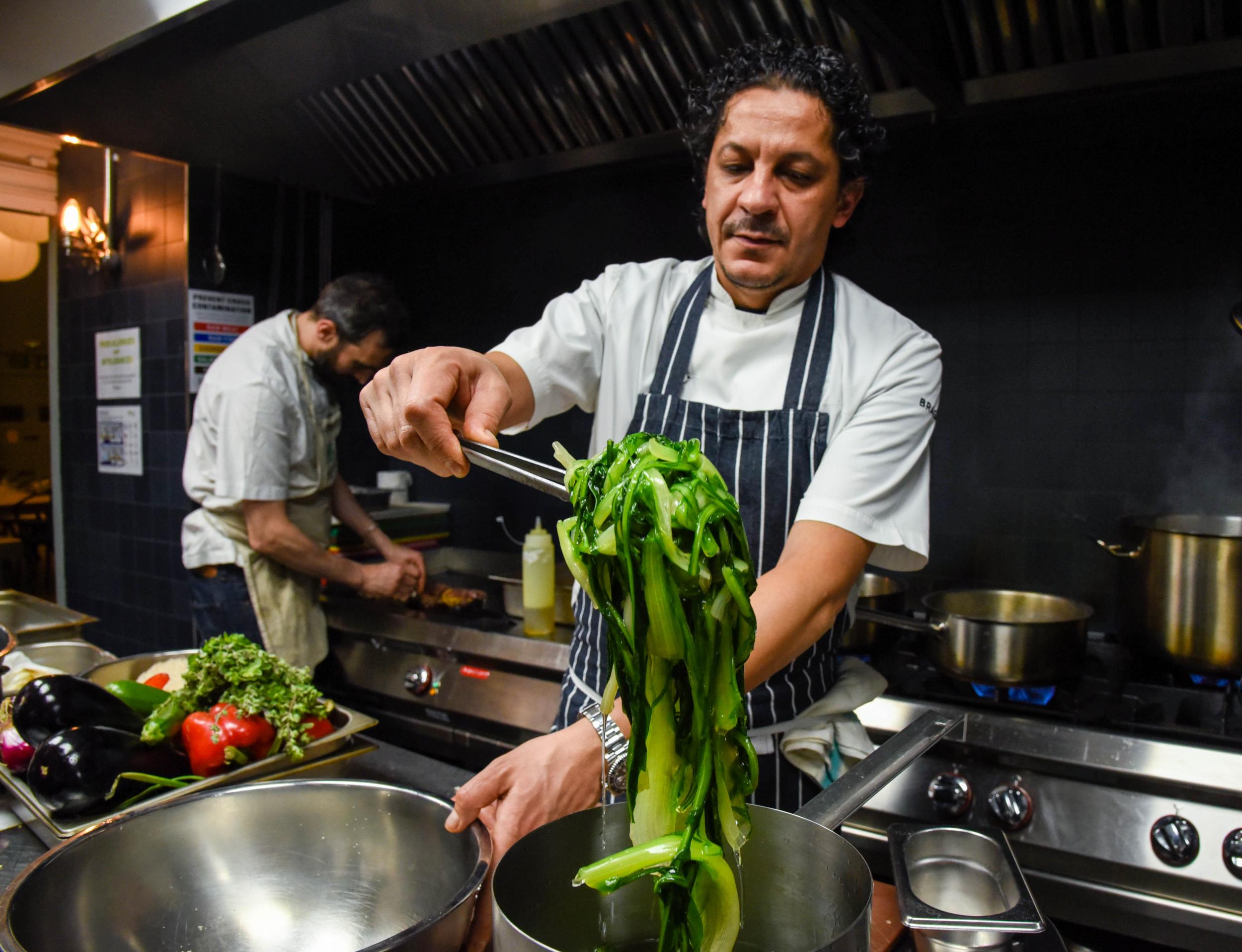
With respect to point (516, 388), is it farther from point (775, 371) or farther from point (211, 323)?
point (211, 323)

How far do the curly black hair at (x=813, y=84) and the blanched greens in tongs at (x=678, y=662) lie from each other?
1037mm

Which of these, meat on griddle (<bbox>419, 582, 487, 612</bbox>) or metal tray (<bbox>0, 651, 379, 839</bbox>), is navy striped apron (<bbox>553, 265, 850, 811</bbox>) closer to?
metal tray (<bbox>0, 651, 379, 839</bbox>)

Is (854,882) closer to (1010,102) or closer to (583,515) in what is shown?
(583,515)

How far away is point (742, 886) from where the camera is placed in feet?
2.42

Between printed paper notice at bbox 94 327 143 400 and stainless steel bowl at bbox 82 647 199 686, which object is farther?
printed paper notice at bbox 94 327 143 400

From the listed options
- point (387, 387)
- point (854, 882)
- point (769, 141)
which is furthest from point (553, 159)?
point (854, 882)

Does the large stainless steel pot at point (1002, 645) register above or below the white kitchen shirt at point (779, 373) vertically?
below

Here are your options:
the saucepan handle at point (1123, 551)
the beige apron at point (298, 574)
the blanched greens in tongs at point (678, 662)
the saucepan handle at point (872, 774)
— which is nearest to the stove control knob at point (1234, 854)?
the saucepan handle at point (1123, 551)

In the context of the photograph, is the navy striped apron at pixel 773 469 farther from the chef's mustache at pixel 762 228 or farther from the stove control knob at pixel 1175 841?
the stove control knob at pixel 1175 841

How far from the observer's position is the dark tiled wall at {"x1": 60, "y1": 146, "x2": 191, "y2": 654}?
3.75 metres

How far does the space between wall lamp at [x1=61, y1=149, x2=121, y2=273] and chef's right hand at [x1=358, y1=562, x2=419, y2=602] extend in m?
2.19

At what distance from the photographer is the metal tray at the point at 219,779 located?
1090mm

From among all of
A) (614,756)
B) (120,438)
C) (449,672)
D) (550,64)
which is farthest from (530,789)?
(120,438)

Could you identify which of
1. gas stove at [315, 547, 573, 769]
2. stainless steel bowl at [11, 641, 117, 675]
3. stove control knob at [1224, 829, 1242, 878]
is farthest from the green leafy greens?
stove control knob at [1224, 829, 1242, 878]
